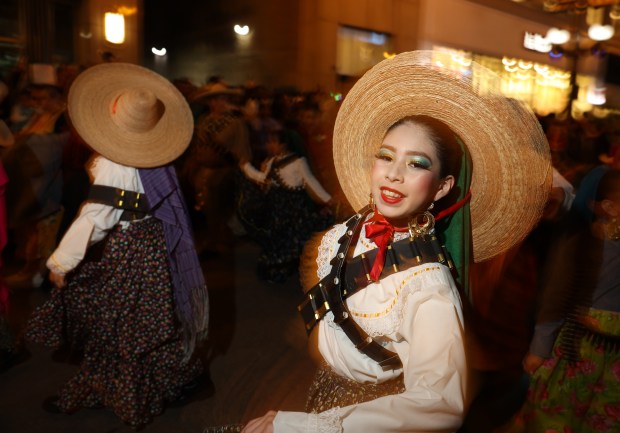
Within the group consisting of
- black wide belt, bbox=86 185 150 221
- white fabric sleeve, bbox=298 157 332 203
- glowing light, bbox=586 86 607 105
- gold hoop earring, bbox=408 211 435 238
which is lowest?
glowing light, bbox=586 86 607 105

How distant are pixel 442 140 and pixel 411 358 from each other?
70cm

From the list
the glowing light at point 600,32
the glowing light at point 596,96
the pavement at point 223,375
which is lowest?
the pavement at point 223,375

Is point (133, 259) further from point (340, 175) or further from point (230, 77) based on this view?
point (230, 77)

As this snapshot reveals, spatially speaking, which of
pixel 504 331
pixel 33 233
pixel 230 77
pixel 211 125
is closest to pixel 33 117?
pixel 33 233

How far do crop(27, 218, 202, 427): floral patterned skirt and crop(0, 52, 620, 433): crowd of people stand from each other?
1 cm

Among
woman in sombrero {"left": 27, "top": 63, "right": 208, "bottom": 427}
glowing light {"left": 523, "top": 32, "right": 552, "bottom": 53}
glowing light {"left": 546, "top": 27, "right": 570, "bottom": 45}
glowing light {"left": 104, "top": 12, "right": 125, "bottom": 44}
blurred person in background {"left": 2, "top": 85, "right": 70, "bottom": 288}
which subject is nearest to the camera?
woman in sombrero {"left": 27, "top": 63, "right": 208, "bottom": 427}

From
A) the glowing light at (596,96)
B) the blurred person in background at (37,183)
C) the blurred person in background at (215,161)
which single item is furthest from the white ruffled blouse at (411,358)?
the glowing light at (596,96)

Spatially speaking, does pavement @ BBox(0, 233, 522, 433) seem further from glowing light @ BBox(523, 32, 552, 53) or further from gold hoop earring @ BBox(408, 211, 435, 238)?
glowing light @ BBox(523, 32, 552, 53)

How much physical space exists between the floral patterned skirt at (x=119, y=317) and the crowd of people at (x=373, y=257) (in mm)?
11

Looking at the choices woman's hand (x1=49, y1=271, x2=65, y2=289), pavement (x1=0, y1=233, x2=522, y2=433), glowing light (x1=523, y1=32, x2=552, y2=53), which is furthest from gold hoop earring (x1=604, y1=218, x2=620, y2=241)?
glowing light (x1=523, y1=32, x2=552, y2=53)

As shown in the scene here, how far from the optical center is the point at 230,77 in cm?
1648

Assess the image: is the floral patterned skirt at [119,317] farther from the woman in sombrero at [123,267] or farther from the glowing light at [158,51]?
the glowing light at [158,51]

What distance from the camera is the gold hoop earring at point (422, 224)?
1765mm

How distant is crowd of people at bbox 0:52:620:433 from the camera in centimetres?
171
